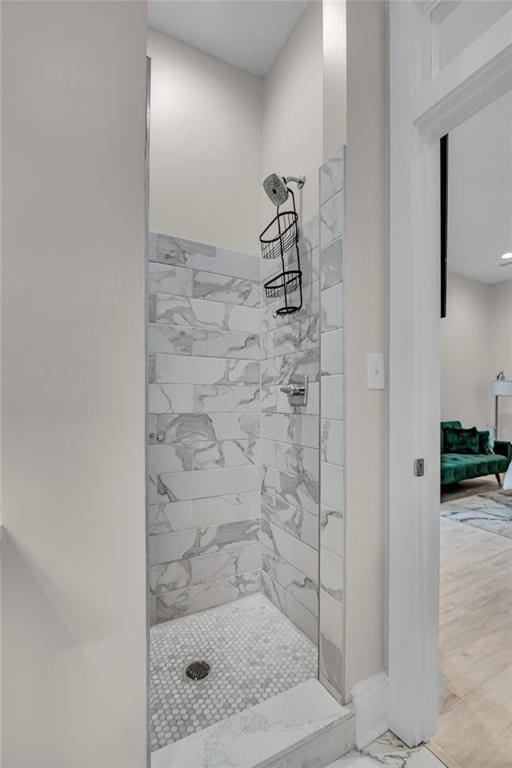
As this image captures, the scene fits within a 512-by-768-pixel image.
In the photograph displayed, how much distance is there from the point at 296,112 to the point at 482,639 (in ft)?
9.23

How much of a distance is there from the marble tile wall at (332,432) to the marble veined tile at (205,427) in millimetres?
798

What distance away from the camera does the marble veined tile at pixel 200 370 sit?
1943mm

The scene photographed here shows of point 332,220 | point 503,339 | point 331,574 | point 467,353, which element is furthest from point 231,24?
A: point 503,339

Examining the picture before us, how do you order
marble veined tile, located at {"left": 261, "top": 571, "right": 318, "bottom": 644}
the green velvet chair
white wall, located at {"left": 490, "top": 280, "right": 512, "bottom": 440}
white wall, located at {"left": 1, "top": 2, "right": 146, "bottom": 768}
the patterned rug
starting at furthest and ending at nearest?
white wall, located at {"left": 490, "top": 280, "right": 512, "bottom": 440}
the green velvet chair
the patterned rug
marble veined tile, located at {"left": 261, "top": 571, "right": 318, "bottom": 644}
white wall, located at {"left": 1, "top": 2, "right": 146, "bottom": 768}

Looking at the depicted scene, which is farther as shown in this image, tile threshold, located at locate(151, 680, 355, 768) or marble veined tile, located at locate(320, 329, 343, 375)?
marble veined tile, located at locate(320, 329, 343, 375)

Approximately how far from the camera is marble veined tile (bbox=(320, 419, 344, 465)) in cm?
132

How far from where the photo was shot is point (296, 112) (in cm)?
192

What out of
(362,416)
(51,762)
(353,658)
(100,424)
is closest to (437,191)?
(362,416)

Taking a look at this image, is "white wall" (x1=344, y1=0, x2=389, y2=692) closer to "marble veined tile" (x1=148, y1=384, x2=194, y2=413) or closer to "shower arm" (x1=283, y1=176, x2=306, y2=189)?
"shower arm" (x1=283, y1=176, x2=306, y2=189)

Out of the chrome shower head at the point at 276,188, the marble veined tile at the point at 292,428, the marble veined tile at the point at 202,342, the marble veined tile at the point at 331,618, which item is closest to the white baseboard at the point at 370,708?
the marble veined tile at the point at 331,618

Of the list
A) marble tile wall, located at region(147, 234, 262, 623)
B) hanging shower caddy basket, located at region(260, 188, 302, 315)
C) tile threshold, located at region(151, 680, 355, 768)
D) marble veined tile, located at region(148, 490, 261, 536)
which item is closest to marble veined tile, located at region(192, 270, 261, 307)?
marble tile wall, located at region(147, 234, 262, 623)

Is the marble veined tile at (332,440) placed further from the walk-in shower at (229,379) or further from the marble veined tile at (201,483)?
the marble veined tile at (201,483)

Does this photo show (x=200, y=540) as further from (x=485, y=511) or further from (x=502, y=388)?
(x=502, y=388)

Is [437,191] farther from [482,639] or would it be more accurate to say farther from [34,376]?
[482,639]
